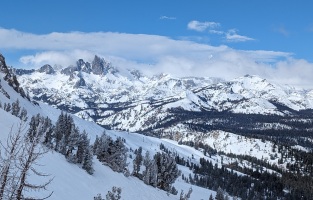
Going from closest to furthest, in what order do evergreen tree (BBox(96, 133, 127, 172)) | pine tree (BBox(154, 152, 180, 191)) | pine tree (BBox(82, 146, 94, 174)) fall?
pine tree (BBox(82, 146, 94, 174)), evergreen tree (BBox(96, 133, 127, 172)), pine tree (BBox(154, 152, 180, 191))

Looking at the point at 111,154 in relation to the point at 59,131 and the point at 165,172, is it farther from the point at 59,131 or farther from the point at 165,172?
the point at 165,172

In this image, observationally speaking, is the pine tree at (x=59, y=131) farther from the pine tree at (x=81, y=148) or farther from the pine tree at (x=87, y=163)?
the pine tree at (x=87, y=163)

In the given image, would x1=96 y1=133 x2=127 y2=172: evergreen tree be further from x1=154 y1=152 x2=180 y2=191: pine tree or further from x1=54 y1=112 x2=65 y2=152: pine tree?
x1=154 y1=152 x2=180 y2=191: pine tree

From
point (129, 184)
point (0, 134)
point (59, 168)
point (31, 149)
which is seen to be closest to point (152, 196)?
point (129, 184)

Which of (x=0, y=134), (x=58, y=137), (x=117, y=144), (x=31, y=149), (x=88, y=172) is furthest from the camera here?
(x=117, y=144)

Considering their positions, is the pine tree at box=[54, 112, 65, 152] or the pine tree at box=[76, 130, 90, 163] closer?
the pine tree at box=[76, 130, 90, 163]

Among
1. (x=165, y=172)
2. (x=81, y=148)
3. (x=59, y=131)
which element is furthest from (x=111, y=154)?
(x=165, y=172)

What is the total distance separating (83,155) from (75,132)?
1010cm

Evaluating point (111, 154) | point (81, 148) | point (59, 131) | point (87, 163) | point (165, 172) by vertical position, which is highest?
point (59, 131)

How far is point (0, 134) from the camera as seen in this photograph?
207 ft

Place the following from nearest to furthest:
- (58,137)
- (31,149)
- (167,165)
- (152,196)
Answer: (31,149)
(152,196)
(58,137)
(167,165)

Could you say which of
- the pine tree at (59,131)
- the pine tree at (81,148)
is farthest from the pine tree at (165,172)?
the pine tree at (81,148)

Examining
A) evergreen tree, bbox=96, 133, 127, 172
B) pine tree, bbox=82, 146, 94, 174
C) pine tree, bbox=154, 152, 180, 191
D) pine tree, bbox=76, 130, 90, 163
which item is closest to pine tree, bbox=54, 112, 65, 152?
pine tree, bbox=76, 130, 90, 163

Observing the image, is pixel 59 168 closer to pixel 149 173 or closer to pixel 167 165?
pixel 149 173
